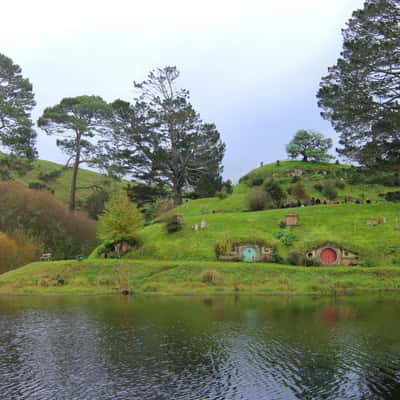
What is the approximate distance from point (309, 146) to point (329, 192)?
79.0 feet

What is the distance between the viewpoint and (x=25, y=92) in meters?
77.9

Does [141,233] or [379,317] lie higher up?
[141,233]

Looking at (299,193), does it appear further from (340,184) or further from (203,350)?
(203,350)

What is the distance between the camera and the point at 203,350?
27141 mm

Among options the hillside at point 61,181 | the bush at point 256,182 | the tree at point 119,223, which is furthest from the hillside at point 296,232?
the hillside at point 61,181

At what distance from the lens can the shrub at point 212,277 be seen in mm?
51422

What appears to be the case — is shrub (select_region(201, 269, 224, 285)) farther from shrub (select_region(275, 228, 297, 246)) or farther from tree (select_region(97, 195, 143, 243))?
tree (select_region(97, 195, 143, 243))

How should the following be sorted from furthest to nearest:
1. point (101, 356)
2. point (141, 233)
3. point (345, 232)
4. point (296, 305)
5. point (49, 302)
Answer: point (141, 233) → point (345, 232) → point (49, 302) → point (296, 305) → point (101, 356)

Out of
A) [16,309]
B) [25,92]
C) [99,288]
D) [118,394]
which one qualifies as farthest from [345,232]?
[25,92]

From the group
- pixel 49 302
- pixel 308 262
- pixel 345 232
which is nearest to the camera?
pixel 49 302

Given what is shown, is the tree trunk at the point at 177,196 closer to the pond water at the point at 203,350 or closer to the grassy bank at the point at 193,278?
the grassy bank at the point at 193,278

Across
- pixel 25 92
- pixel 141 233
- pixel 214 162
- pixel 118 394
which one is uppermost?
pixel 25 92

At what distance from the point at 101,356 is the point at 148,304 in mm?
17196

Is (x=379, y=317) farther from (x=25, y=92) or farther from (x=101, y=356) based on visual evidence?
(x=25, y=92)
